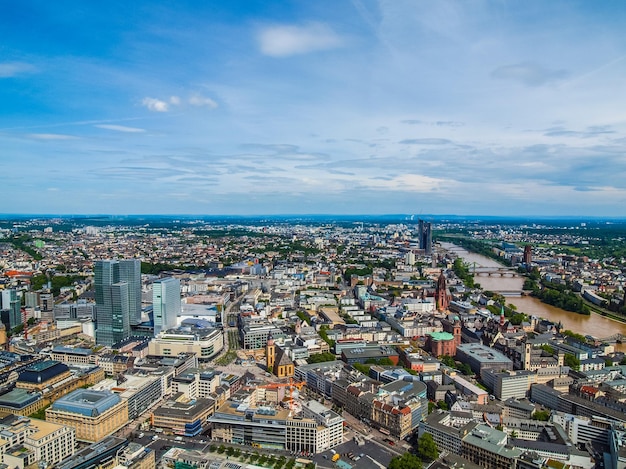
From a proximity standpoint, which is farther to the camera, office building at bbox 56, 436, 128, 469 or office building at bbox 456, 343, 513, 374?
office building at bbox 456, 343, 513, 374

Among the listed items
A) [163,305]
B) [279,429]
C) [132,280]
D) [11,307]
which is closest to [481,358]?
[279,429]

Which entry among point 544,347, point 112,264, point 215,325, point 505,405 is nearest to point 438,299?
point 544,347

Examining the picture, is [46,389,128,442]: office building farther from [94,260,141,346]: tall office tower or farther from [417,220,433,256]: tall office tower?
[417,220,433,256]: tall office tower

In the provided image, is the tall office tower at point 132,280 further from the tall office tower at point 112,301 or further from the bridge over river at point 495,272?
the bridge over river at point 495,272

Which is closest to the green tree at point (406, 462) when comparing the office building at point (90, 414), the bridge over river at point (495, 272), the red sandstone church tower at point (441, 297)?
the office building at point (90, 414)

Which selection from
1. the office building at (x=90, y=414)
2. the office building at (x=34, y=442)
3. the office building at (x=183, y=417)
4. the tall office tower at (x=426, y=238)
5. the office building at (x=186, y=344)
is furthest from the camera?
the tall office tower at (x=426, y=238)

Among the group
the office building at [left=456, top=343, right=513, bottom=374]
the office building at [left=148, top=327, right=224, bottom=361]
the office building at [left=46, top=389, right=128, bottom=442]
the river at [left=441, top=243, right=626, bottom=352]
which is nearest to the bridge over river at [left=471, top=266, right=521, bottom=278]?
the river at [left=441, top=243, right=626, bottom=352]

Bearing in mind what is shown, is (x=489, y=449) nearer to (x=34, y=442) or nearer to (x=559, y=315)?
(x=34, y=442)
